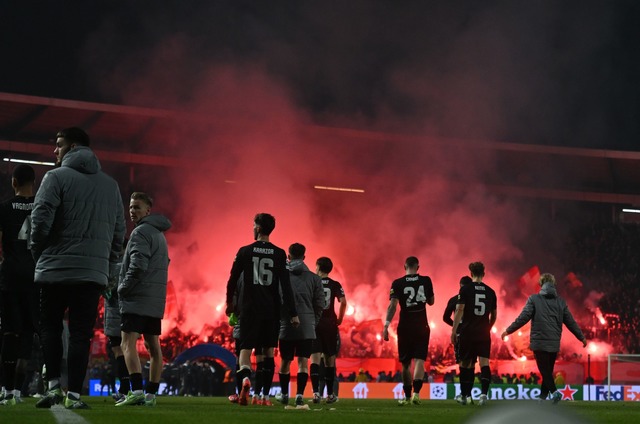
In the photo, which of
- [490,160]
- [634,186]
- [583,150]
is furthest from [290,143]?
[634,186]

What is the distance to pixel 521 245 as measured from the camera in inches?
1650

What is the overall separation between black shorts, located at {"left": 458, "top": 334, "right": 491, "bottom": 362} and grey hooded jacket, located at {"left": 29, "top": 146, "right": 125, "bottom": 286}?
656 centimetres

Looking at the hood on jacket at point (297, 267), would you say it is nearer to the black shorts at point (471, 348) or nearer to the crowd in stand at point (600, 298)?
the black shorts at point (471, 348)

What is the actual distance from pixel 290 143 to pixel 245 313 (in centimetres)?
3128

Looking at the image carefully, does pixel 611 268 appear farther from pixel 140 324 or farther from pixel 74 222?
pixel 74 222

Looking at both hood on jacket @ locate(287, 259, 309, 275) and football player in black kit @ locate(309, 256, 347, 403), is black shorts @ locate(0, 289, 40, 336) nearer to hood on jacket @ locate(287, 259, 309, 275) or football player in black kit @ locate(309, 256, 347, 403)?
hood on jacket @ locate(287, 259, 309, 275)

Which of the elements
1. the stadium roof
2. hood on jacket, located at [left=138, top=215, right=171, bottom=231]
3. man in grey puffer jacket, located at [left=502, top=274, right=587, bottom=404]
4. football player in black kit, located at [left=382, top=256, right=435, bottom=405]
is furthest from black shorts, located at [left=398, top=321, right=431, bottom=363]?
the stadium roof

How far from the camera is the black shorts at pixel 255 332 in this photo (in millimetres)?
9188

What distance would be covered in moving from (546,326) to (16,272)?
7.00 m

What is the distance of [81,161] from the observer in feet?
22.8

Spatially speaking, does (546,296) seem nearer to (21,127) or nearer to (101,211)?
(101,211)

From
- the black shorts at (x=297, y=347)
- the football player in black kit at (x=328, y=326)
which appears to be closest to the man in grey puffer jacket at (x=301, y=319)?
the black shorts at (x=297, y=347)

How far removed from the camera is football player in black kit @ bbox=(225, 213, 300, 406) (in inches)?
363

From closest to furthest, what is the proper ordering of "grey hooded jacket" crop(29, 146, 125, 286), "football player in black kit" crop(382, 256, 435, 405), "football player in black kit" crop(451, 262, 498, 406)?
"grey hooded jacket" crop(29, 146, 125, 286)
"football player in black kit" crop(382, 256, 435, 405)
"football player in black kit" crop(451, 262, 498, 406)
